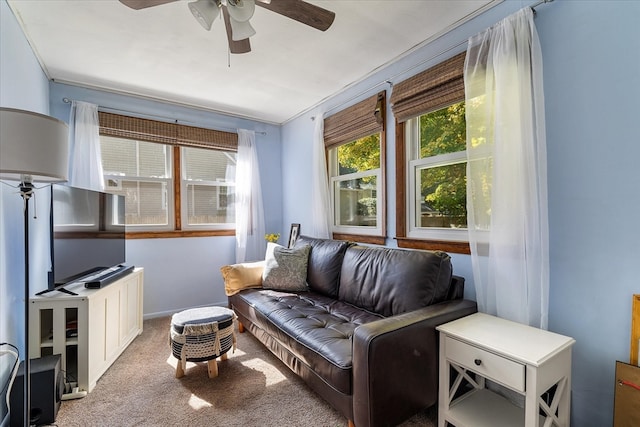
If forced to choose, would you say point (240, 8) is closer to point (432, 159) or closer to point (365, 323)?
point (432, 159)

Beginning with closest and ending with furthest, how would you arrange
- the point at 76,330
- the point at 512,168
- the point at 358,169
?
the point at 512,168 → the point at 76,330 → the point at 358,169

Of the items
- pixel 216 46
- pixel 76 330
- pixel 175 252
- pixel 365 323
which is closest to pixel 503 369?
pixel 365 323

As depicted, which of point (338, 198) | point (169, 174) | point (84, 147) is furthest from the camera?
point (169, 174)

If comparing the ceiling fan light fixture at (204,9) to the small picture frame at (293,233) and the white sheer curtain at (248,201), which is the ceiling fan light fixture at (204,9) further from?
the small picture frame at (293,233)

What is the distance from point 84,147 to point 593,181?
157 inches

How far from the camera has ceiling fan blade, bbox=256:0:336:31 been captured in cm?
146

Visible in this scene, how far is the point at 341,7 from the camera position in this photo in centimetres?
185

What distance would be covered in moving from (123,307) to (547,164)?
3.23 m

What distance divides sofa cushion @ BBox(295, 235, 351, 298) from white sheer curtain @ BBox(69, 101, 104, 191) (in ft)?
7.48

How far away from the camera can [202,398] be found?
1881mm

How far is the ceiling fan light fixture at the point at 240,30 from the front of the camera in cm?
152

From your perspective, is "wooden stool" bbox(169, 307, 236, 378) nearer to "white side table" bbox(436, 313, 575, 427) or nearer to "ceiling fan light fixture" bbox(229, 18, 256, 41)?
"white side table" bbox(436, 313, 575, 427)

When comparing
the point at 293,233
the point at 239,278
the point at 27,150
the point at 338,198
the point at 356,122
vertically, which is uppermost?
the point at 356,122

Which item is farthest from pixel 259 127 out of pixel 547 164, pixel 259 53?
pixel 547 164
